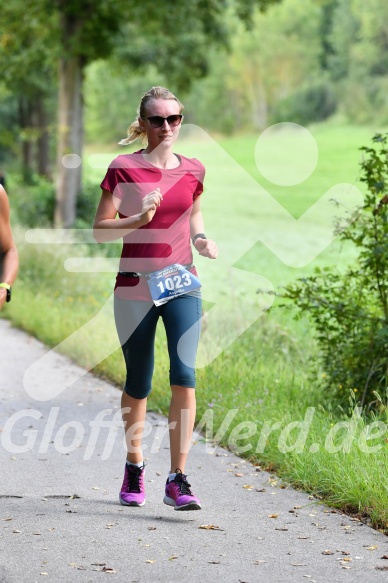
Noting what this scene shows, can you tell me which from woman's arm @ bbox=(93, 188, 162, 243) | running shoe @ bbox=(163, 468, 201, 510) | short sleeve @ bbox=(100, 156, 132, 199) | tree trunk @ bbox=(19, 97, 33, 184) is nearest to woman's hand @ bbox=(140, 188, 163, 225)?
woman's arm @ bbox=(93, 188, 162, 243)

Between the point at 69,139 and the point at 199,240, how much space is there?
51.9 feet

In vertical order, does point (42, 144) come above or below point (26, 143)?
below

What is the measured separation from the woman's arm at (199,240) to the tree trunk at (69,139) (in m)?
15.1

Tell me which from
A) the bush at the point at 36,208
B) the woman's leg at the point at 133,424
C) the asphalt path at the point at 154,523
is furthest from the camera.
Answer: the bush at the point at 36,208

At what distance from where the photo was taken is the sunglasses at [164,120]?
555 centimetres

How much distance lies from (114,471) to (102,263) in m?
9.09

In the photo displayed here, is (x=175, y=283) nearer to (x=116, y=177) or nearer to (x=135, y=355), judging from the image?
(x=135, y=355)

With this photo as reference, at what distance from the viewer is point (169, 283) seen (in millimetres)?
5465

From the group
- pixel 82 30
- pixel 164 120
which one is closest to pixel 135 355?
pixel 164 120

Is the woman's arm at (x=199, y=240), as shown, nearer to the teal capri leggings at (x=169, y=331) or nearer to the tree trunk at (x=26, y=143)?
the teal capri leggings at (x=169, y=331)

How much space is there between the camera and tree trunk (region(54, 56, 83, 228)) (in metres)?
20.9

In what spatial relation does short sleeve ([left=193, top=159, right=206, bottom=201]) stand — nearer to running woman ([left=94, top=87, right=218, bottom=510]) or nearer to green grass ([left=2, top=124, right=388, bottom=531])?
running woman ([left=94, top=87, right=218, bottom=510])

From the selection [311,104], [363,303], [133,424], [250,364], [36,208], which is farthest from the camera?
[311,104]

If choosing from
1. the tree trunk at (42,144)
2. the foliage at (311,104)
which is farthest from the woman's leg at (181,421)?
the foliage at (311,104)
